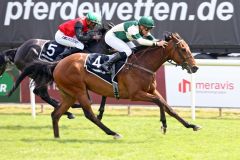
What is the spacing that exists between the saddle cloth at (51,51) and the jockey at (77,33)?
88 millimetres

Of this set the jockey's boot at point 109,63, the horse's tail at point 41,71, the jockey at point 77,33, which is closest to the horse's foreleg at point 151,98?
the jockey's boot at point 109,63

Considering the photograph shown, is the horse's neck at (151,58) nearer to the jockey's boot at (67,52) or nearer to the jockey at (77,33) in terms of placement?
the jockey at (77,33)

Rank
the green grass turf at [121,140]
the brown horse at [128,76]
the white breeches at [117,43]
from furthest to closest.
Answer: the white breeches at [117,43] → the brown horse at [128,76] → the green grass turf at [121,140]

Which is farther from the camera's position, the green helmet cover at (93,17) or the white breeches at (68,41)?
the white breeches at (68,41)

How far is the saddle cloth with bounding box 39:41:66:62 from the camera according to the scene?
12.1m

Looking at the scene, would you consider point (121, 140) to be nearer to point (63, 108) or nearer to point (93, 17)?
point (63, 108)

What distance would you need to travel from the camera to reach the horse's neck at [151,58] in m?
10.2

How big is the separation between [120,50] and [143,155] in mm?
2532

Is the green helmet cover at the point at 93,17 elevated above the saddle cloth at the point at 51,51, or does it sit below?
above

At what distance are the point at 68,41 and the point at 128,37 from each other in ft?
5.80

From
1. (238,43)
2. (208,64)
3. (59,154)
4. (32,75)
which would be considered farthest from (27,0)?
(59,154)

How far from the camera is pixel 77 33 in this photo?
38.4ft

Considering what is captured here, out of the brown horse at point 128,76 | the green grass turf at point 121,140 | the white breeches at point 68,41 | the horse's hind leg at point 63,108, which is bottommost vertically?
the green grass turf at point 121,140

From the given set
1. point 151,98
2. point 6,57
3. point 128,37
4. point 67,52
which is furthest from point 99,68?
point 6,57
